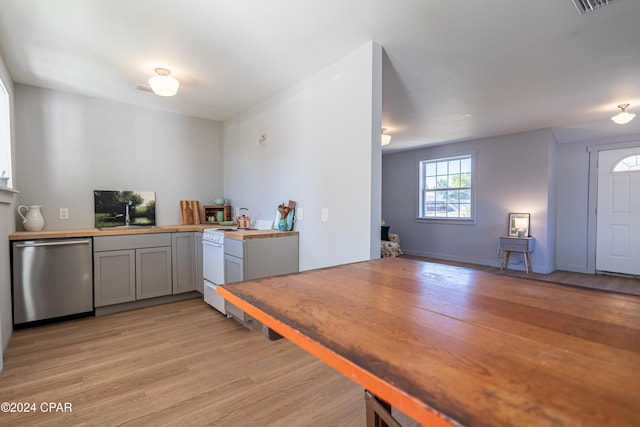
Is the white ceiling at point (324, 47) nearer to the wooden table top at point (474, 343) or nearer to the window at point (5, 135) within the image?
the window at point (5, 135)

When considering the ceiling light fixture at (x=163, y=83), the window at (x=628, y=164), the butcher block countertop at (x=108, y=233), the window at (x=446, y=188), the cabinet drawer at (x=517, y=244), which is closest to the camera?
the ceiling light fixture at (x=163, y=83)

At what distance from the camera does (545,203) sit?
4.92 m

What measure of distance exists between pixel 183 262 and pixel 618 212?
6492 mm

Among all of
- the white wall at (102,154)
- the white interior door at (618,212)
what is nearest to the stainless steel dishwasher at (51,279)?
the white wall at (102,154)

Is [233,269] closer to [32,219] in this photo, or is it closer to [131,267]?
[131,267]

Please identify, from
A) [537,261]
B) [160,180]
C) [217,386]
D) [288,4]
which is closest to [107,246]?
[160,180]

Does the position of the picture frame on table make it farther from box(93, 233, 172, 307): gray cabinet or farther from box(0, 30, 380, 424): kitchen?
box(93, 233, 172, 307): gray cabinet

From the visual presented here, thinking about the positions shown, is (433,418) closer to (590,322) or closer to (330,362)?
(330,362)

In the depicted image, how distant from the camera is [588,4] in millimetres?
1834

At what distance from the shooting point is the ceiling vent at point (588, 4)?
180 centimetres

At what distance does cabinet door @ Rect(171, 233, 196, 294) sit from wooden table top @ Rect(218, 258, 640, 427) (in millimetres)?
2821

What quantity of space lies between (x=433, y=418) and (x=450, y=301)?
1.78ft

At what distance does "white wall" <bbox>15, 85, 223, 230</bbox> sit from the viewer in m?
3.20

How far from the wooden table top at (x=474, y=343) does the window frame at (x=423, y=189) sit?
5143 millimetres
